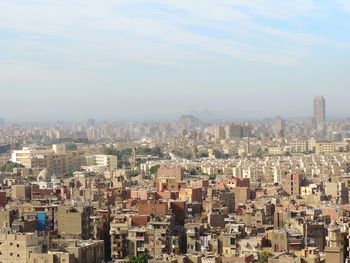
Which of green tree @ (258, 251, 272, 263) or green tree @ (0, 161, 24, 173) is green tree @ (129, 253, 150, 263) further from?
green tree @ (0, 161, 24, 173)

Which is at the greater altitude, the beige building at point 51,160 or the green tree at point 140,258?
the beige building at point 51,160

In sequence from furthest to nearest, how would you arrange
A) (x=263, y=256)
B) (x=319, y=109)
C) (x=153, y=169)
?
(x=319, y=109) < (x=153, y=169) < (x=263, y=256)

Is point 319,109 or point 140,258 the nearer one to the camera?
point 140,258

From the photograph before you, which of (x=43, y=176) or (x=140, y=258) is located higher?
(x=43, y=176)

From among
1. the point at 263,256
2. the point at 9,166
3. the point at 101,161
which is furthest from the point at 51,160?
the point at 263,256

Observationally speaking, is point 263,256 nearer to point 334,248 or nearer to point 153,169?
point 334,248

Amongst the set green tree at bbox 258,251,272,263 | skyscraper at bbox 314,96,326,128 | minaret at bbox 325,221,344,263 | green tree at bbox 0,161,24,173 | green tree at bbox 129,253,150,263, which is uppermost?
skyscraper at bbox 314,96,326,128

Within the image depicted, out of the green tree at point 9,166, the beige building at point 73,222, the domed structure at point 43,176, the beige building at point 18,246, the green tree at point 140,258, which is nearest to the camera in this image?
the beige building at point 18,246

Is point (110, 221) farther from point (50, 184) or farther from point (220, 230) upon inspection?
point (50, 184)

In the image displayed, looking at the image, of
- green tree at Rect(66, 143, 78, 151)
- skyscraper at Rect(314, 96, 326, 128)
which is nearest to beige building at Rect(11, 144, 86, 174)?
green tree at Rect(66, 143, 78, 151)

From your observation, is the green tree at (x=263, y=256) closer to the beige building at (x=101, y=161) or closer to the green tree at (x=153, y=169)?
the green tree at (x=153, y=169)

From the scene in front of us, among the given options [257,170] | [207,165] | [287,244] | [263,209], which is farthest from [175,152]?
[287,244]

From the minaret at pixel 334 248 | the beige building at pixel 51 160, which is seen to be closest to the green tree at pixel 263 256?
the minaret at pixel 334 248
